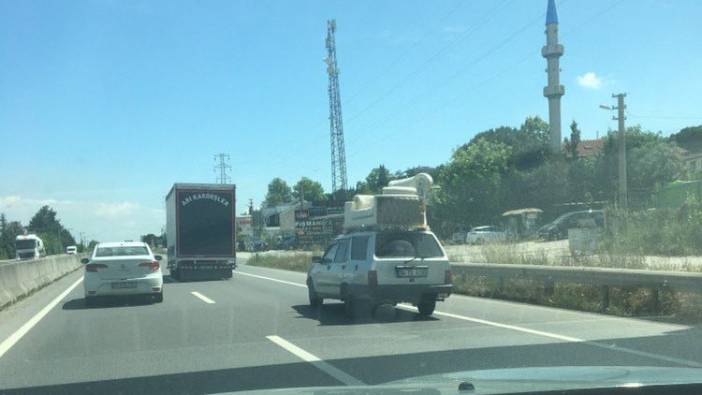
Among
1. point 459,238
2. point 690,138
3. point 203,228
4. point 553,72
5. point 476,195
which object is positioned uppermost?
point 553,72

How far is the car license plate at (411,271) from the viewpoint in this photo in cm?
1285

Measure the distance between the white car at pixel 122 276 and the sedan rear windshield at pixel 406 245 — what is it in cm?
641

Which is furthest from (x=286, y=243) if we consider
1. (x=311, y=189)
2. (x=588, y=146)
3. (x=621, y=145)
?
(x=311, y=189)

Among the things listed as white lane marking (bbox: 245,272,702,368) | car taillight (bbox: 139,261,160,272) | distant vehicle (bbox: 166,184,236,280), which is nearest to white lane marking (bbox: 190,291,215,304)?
car taillight (bbox: 139,261,160,272)

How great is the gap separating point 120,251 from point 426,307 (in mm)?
8545

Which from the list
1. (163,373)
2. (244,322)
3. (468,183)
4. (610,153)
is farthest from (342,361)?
(468,183)

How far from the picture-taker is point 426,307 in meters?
13.4

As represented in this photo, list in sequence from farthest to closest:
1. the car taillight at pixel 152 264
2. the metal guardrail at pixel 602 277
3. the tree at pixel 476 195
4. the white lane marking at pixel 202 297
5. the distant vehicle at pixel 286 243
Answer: the distant vehicle at pixel 286 243
the tree at pixel 476 195
the white lane marking at pixel 202 297
the car taillight at pixel 152 264
the metal guardrail at pixel 602 277

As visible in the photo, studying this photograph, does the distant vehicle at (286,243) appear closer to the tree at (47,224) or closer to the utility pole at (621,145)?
the utility pole at (621,145)

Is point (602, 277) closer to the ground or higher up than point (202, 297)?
higher up

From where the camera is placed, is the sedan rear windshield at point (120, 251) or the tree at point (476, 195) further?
the tree at point (476, 195)

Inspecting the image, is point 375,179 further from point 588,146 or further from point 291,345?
point 291,345

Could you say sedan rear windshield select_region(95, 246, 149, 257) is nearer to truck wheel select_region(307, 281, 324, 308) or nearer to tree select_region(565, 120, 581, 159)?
truck wheel select_region(307, 281, 324, 308)

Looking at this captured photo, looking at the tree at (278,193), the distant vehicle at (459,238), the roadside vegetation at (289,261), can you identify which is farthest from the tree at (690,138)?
the tree at (278,193)
